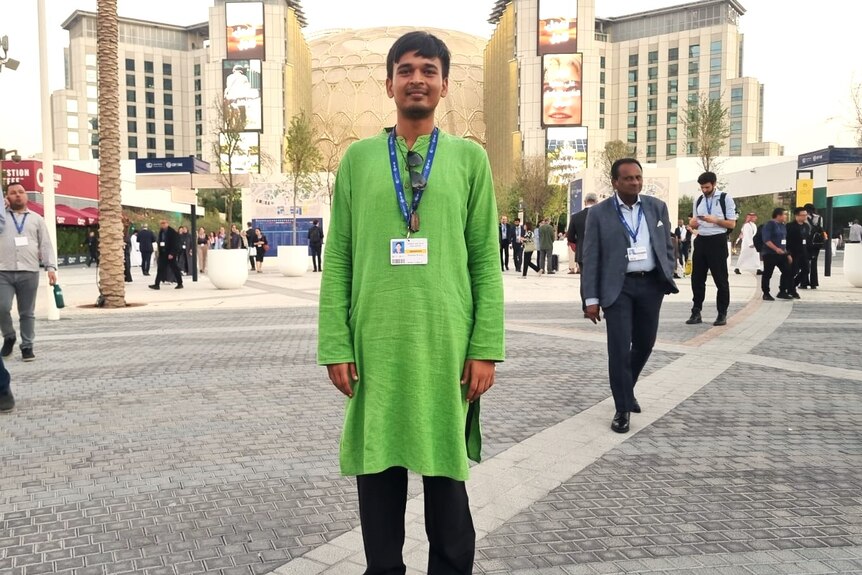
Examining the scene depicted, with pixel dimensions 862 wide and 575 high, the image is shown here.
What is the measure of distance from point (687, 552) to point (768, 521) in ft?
→ 1.96

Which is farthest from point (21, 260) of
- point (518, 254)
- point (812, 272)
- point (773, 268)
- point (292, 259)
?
point (518, 254)

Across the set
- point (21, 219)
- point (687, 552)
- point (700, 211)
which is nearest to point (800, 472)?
point (687, 552)

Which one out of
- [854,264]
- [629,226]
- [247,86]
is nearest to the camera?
[629,226]

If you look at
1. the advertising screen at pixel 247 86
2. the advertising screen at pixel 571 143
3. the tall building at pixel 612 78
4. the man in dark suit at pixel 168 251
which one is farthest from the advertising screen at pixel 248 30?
the man in dark suit at pixel 168 251

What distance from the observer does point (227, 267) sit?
60.1 ft

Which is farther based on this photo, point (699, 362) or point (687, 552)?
point (699, 362)

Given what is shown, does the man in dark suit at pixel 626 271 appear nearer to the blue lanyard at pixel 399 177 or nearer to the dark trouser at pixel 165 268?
the blue lanyard at pixel 399 177

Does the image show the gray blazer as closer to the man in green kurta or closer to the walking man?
the man in green kurta

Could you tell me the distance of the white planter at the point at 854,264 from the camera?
16578mm

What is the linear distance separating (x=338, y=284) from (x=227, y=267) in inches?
663

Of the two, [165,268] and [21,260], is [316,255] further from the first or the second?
[21,260]

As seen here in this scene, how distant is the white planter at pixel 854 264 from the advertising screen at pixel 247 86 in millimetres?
68215

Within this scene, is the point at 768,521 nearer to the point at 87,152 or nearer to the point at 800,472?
the point at 800,472

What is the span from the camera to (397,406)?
2.13 metres
